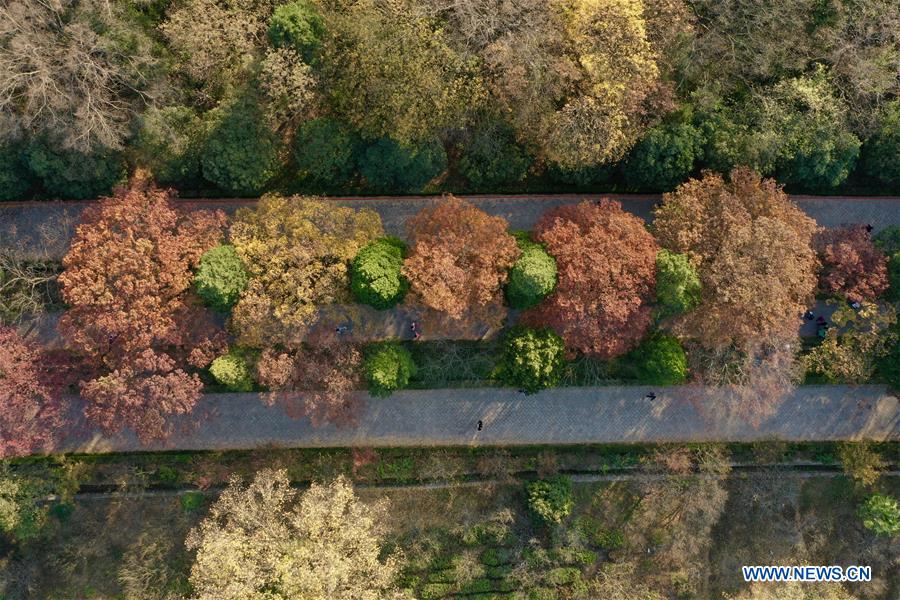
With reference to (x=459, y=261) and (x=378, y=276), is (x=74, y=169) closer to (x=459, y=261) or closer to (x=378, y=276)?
(x=378, y=276)

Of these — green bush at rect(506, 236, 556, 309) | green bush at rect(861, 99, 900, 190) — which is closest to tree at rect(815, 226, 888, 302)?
green bush at rect(861, 99, 900, 190)

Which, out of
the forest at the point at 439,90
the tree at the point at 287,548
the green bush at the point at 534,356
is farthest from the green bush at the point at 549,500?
the forest at the point at 439,90

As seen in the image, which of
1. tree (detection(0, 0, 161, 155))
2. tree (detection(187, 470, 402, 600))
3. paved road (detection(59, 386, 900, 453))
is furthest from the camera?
paved road (detection(59, 386, 900, 453))

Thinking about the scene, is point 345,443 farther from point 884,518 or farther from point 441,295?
point 884,518

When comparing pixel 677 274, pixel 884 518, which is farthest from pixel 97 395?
pixel 884 518

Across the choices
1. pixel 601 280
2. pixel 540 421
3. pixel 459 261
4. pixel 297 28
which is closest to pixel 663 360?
pixel 601 280

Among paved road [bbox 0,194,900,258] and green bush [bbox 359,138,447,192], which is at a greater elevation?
green bush [bbox 359,138,447,192]

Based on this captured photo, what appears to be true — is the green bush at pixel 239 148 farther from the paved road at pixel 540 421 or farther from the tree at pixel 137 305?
the paved road at pixel 540 421

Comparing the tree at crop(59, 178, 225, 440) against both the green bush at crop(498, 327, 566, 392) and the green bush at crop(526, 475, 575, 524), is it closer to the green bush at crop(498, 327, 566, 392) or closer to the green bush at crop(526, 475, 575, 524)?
the green bush at crop(498, 327, 566, 392)
